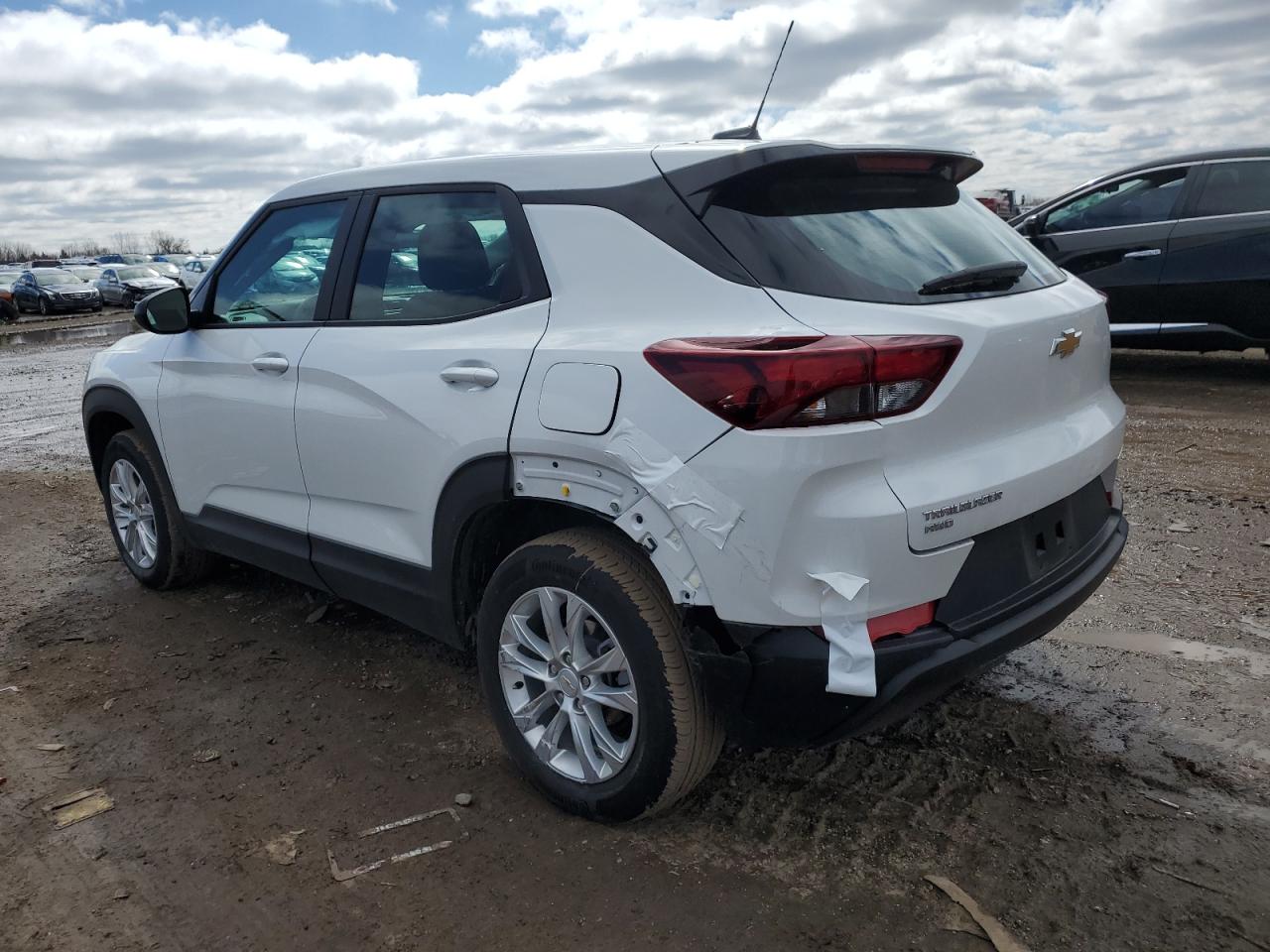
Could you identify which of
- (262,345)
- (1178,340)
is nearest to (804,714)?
(262,345)

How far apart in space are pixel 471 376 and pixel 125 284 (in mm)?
34818

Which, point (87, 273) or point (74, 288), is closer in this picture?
point (74, 288)

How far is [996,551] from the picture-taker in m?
2.60

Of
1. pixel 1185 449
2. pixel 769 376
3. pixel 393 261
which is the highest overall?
pixel 393 261

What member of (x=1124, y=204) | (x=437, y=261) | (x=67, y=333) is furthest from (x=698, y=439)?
(x=67, y=333)

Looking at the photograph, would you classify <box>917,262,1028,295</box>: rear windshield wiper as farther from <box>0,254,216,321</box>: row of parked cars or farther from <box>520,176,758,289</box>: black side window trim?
<box>0,254,216,321</box>: row of parked cars

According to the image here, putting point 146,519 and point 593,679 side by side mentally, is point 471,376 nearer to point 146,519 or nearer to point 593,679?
point 593,679

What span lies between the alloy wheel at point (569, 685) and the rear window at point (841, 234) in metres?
1.01

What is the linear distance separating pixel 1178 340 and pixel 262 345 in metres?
7.30

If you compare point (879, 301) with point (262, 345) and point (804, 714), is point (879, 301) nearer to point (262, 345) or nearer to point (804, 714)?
point (804, 714)

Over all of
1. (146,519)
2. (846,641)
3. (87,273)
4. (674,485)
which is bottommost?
(87,273)

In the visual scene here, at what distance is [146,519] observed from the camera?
4.96 metres

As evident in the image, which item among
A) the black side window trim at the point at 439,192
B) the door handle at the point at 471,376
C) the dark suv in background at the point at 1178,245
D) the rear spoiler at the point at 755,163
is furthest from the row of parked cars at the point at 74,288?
the rear spoiler at the point at 755,163

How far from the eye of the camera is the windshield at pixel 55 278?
31.3 meters
